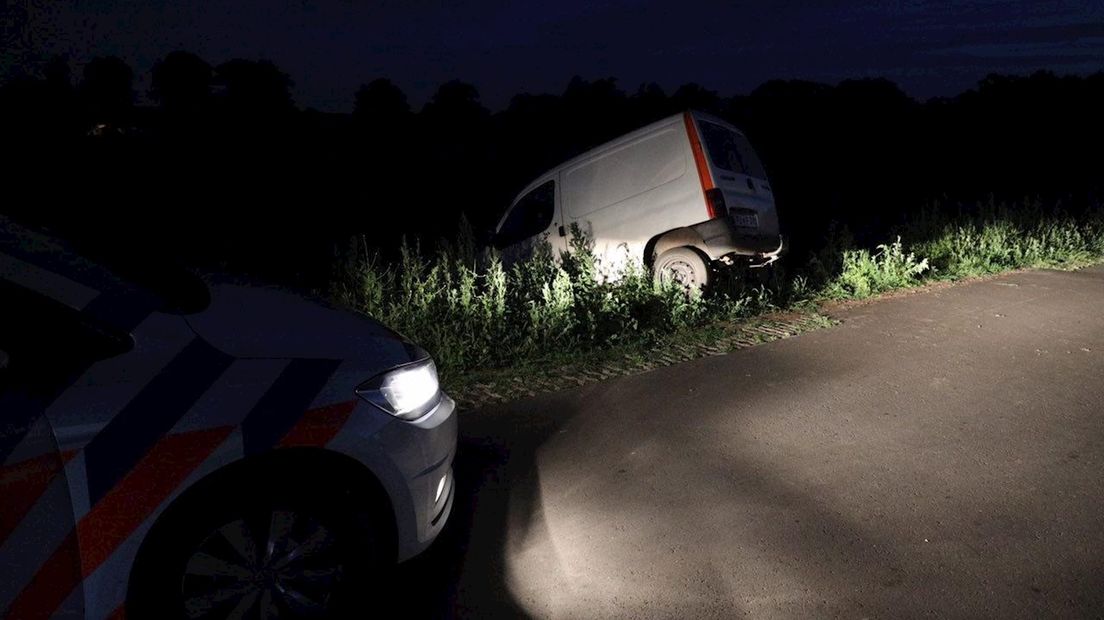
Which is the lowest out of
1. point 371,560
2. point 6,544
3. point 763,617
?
point 763,617

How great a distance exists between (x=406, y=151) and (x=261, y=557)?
1008 inches

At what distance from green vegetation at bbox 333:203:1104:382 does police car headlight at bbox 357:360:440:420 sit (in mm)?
2675

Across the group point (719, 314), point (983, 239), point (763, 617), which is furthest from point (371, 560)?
point (983, 239)

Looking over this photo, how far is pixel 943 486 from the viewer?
145 inches

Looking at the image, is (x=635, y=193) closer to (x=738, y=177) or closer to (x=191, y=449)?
(x=738, y=177)

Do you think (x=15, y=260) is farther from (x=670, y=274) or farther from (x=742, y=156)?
(x=742, y=156)

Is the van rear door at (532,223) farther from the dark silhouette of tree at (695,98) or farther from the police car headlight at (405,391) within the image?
the dark silhouette of tree at (695,98)

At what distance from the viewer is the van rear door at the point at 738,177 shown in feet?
25.0

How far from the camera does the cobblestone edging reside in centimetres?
546

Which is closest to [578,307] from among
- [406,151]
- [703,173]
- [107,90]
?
[703,173]

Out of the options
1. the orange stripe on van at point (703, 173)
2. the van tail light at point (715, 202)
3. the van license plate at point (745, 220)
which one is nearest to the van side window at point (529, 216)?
the orange stripe on van at point (703, 173)

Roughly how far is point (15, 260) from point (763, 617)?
2.86 meters

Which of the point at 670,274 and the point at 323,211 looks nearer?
the point at 670,274

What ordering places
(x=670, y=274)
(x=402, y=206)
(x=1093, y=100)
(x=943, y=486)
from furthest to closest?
(x=1093, y=100), (x=402, y=206), (x=670, y=274), (x=943, y=486)
